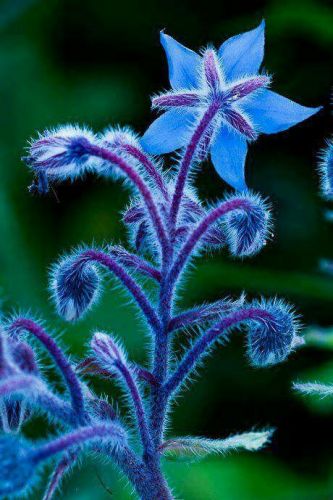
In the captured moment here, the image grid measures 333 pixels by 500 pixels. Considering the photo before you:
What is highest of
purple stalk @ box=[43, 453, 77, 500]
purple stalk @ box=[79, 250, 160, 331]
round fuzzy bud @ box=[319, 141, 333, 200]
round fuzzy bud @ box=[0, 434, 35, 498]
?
round fuzzy bud @ box=[319, 141, 333, 200]

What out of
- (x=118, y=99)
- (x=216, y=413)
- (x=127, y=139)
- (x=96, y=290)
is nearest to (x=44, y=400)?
(x=96, y=290)

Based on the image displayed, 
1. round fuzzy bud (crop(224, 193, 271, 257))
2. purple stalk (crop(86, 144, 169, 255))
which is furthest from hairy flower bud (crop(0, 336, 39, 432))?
round fuzzy bud (crop(224, 193, 271, 257))

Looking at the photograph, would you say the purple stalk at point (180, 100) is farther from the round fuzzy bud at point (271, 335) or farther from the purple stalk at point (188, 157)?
the round fuzzy bud at point (271, 335)

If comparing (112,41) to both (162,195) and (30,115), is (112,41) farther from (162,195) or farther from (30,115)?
(162,195)

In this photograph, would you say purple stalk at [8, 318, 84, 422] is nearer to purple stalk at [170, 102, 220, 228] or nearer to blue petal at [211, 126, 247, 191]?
purple stalk at [170, 102, 220, 228]

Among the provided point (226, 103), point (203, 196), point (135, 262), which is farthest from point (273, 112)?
point (203, 196)
